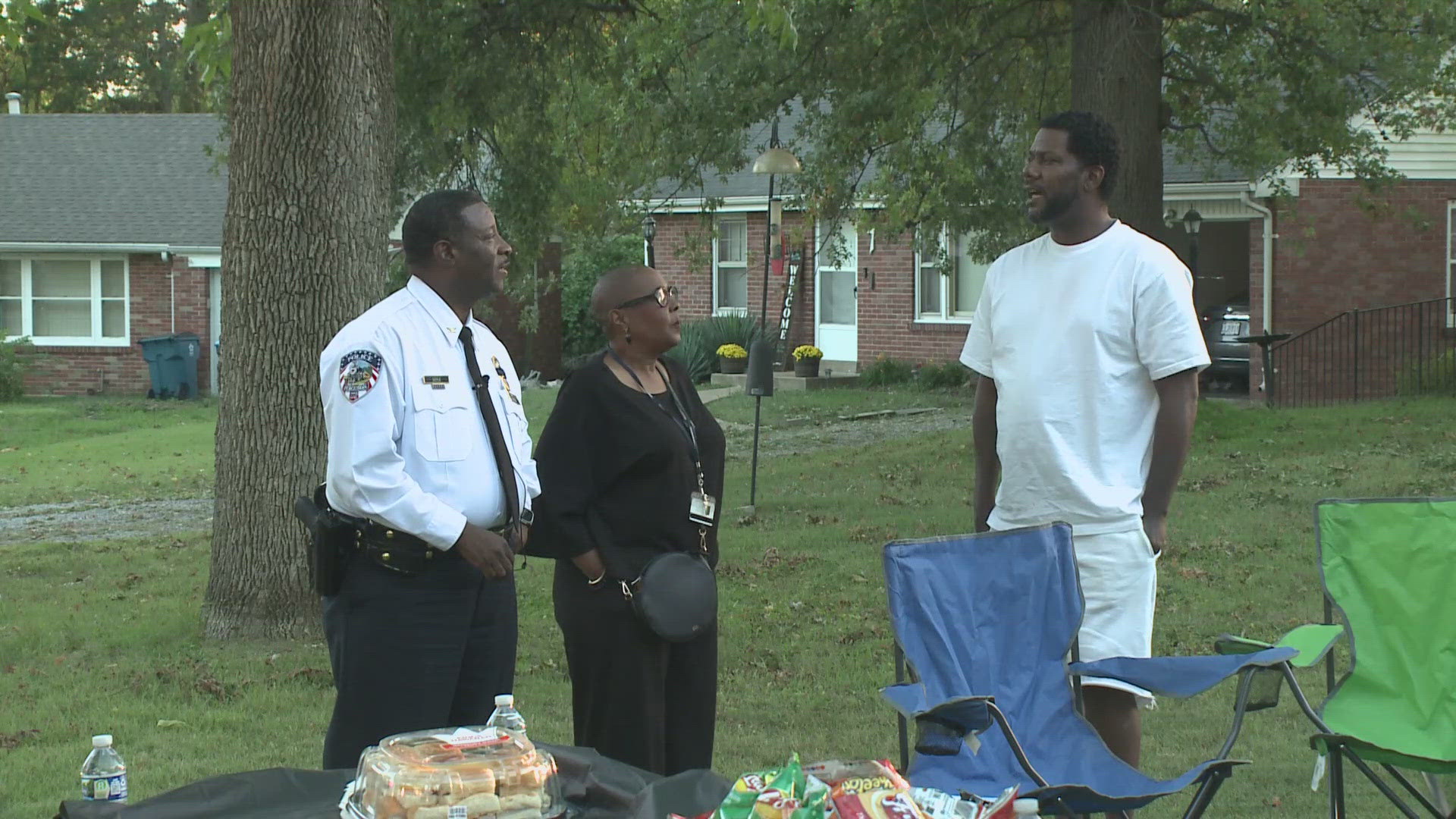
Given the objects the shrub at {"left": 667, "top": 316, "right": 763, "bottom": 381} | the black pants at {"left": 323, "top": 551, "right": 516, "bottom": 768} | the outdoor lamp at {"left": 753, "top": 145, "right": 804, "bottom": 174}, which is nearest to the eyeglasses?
the black pants at {"left": 323, "top": 551, "right": 516, "bottom": 768}

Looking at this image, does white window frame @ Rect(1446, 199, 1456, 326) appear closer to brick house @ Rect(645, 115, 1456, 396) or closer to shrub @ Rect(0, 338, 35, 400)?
brick house @ Rect(645, 115, 1456, 396)

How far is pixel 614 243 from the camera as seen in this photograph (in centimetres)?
2817

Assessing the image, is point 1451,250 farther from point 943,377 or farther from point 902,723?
point 902,723

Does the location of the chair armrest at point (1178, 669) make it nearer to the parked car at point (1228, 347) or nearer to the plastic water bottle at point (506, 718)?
the plastic water bottle at point (506, 718)

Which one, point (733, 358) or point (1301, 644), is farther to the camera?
point (733, 358)

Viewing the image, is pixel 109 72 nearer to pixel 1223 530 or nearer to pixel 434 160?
pixel 434 160

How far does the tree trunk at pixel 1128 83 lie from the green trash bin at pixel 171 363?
57.6 ft

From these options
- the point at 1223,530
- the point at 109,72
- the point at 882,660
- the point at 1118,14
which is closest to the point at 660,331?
the point at 882,660

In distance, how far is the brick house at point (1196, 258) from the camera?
65.7 ft

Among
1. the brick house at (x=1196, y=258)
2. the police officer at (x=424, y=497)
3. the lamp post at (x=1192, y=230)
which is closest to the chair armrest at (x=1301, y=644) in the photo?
the police officer at (x=424, y=497)

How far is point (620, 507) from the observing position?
4.09 meters

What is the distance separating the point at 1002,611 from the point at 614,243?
24308 mm

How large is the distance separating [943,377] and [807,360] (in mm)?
2390

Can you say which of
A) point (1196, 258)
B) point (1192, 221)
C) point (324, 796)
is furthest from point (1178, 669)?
point (1196, 258)
